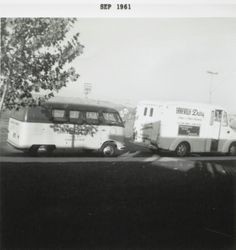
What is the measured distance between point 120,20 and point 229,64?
122 cm

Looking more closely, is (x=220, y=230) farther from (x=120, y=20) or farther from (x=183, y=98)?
(x=120, y=20)

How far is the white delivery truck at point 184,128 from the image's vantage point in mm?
3692

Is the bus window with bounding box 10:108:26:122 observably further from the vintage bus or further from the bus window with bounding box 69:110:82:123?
the bus window with bounding box 69:110:82:123

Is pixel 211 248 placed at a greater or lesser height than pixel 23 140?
lesser

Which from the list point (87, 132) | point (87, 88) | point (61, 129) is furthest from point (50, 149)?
point (87, 88)

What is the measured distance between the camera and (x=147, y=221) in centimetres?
316

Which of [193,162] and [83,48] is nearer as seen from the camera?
[83,48]

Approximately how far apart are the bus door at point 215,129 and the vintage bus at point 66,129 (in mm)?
1172

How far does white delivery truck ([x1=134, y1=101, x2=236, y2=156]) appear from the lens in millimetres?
→ 3692

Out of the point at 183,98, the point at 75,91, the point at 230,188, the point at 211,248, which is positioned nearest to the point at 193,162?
the point at 230,188

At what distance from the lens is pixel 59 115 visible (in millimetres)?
3916

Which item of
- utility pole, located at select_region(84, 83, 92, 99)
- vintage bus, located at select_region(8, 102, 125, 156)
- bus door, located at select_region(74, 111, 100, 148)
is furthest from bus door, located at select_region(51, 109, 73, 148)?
utility pole, located at select_region(84, 83, 92, 99)

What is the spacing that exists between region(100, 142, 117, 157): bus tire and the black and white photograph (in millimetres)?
317

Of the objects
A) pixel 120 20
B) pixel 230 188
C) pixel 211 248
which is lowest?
pixel 211 248
